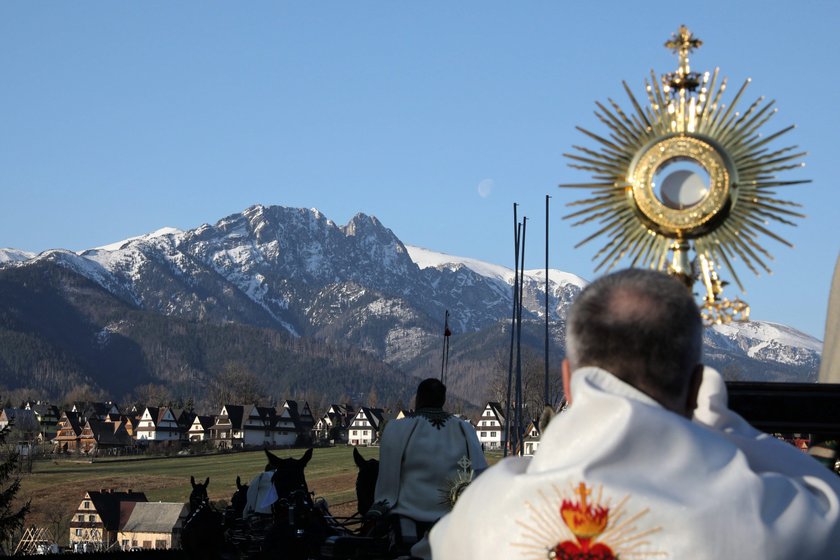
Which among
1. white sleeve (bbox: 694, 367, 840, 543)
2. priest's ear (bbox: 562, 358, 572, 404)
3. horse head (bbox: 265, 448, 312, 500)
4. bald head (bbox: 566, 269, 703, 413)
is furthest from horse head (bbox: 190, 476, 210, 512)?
bald head (bbox: 566, 269, 703, 413)

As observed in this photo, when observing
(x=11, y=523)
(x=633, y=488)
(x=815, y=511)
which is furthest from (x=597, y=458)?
(x=11, y=523)

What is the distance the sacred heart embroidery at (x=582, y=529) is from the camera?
3.63 m

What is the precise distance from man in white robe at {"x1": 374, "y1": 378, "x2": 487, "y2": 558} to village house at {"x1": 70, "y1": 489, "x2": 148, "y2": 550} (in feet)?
314

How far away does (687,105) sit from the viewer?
268 inches

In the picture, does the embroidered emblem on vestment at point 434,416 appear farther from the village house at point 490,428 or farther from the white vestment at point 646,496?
the village house at point 490,428

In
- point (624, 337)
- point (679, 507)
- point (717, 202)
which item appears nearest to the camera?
point (679, 507)

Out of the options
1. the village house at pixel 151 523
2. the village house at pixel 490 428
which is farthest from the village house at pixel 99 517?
the village house at pixel 490 428

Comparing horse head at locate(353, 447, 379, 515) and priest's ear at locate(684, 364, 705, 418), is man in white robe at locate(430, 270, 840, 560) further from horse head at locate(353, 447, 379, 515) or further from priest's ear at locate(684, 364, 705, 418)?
horse head at locate(353, 447, 379, 515)

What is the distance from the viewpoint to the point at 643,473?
3.64 m

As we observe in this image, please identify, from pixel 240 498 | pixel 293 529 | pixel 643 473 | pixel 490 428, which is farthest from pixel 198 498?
pixel 490 428

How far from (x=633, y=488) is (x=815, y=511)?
1.66 feet

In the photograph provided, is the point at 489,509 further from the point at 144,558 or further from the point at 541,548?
the point at 144,558

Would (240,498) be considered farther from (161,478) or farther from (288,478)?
(161,478)

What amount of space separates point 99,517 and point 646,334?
357 feet
